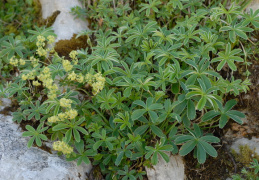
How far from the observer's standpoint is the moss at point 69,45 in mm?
3865

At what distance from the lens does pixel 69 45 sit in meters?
3.93

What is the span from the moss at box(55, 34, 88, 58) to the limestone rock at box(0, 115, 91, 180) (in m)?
1.32

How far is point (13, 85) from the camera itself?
3115 mm

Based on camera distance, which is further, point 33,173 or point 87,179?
point 87,179

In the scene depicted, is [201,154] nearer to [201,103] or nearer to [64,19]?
[201,103]

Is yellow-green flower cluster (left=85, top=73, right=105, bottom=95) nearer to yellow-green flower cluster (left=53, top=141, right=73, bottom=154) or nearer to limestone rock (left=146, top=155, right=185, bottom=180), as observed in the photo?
yellow-green flower cluster (left=53, top=141, right=73, bottom=154)

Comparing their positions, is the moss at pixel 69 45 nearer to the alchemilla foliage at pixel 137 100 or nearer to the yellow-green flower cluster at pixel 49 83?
the alchemilla foliage at pixel 137 100

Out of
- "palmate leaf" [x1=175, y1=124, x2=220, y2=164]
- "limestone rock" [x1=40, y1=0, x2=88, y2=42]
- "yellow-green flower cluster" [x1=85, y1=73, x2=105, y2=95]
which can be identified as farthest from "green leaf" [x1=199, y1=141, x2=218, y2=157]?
"limestone rock" [x1=40, y1=0, x2=88, y2=42]

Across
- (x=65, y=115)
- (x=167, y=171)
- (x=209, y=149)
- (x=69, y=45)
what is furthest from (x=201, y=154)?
(x=69, y=45)

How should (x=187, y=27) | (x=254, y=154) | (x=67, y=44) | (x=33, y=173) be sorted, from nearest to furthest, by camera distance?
(x=33, y=173)
(x=254, y=154)
(x=187, y=27)
(x=67, y=44)

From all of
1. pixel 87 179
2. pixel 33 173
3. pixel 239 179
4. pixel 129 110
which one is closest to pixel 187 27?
pixel 129 110

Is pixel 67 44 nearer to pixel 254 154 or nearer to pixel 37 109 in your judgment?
pixel 37 109

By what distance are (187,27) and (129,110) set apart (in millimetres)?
1285

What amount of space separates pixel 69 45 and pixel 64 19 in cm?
53
